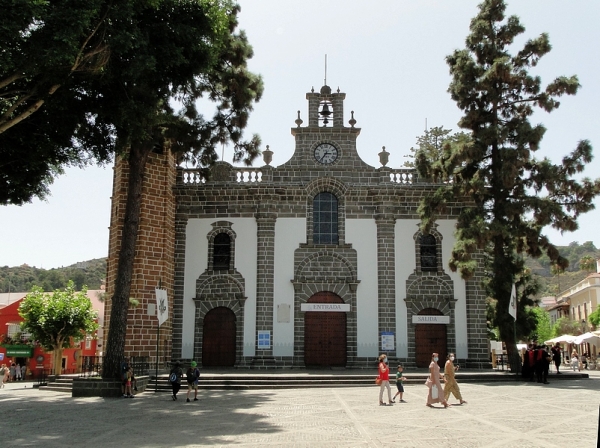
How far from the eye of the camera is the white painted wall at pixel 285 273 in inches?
1036

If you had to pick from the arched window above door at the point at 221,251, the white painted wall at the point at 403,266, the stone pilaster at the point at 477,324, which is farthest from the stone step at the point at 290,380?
the arched window above door at the point at 221,251

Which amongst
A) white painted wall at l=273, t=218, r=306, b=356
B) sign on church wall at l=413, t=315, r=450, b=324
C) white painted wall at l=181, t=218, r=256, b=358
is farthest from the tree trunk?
sign on church wall at l=413, t=315, r=450, b=324

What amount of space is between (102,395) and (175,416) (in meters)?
5.93

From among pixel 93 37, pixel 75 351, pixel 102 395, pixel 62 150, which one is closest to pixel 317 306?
pixel 102 395

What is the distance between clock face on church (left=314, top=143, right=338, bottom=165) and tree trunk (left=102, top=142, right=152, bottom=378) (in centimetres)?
942

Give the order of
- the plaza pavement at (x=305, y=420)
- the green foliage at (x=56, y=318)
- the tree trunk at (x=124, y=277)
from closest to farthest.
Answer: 1. the plaza pavement at (x=305, y=420)
2. the tree trunk at (x=124, y=277)
3. the green foliage at (x=56, y=318)

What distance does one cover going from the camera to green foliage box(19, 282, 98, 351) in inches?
1261

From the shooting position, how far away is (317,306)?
26547 millimetres

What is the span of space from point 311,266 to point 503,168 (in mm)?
9181

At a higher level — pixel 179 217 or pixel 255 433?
pixel 179 217

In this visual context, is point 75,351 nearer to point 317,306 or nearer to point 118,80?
point 317,306

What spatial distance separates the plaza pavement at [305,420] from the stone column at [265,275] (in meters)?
6.96

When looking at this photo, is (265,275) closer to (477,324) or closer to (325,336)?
(325,336)

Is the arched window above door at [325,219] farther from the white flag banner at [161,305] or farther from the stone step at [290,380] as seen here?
the white flag banner at [161,305]
